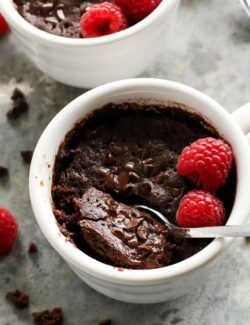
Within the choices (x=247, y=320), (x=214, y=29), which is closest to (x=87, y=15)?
(x=214, y=29)

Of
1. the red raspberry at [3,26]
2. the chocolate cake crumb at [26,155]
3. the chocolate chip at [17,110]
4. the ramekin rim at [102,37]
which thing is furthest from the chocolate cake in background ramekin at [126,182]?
the red raspberry at [3,26]

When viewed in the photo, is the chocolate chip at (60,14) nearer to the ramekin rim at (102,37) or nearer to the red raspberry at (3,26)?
the ramekin rim at (102,37)

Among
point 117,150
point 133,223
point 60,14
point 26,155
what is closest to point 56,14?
point 60,14

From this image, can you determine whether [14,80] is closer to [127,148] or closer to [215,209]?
[127,148]

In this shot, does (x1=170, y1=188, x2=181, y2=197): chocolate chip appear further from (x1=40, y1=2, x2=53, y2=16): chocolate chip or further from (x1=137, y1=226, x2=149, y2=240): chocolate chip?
(x1=40, y1=2, x2=53, y2=16): chocolate chip

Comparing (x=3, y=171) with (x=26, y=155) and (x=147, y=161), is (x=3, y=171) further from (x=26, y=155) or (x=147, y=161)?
(x=147, y=161)
